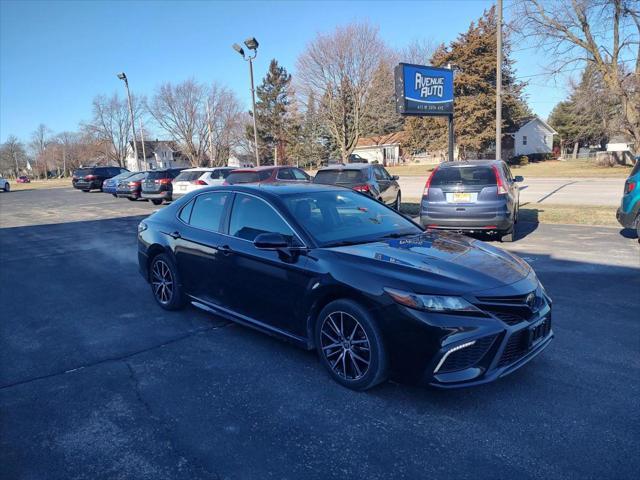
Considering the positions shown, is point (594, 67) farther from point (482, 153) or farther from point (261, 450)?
point (261, 450)

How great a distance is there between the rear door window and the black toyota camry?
0.05ft

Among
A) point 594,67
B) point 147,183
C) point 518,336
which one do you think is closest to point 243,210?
point 518,336

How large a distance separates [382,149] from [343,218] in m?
63.0

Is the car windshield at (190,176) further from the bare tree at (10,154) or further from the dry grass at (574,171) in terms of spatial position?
the bare tree at (10,154)

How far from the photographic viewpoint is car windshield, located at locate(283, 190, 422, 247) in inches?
158

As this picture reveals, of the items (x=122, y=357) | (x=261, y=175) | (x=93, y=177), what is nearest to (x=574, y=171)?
(x=261, y=175)

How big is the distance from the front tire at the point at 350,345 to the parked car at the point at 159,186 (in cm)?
1733

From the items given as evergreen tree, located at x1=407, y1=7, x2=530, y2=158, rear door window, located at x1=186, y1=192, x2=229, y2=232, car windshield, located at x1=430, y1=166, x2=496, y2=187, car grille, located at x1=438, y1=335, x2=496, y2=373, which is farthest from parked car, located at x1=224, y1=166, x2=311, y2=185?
evergreen tree, located at x1=407, y1=7, x2=530, y2=158

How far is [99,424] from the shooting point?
10.3 ft

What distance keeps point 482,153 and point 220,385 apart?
165ft

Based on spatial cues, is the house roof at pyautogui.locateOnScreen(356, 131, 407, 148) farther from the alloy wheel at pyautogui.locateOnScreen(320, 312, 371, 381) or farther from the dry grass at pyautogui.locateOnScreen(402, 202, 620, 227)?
the alloy wheel at pyautogui.locateOnScreen(320, 312, 371, 381)

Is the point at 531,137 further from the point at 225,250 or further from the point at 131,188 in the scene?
the point at 225,250

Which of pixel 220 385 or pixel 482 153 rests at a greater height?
pixel 482 153

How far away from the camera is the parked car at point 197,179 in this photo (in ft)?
58.0
